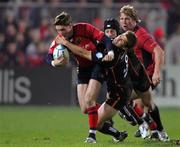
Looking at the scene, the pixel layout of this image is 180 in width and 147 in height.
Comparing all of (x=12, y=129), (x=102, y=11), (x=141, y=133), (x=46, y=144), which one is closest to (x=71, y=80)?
(x=102, y=11)

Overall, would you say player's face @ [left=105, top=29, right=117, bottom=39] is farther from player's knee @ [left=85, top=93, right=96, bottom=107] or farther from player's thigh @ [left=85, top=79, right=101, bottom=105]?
player's knee @ [left=85, top=93, right=96, bottom=107]

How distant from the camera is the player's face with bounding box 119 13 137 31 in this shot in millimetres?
14062

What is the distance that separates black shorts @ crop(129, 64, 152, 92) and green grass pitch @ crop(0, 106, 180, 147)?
0.93 meters

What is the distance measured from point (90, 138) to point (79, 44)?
1.62 meters

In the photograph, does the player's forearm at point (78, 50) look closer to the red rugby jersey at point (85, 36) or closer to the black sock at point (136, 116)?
the red rugby jersey at point (85, 36)

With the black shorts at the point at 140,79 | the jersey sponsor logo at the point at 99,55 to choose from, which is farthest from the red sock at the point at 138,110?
the jersey sponsor logo at the point at 99,55

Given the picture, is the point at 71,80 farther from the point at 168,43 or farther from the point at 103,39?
the point at 103,39

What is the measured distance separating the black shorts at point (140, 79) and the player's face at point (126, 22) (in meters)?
0.88

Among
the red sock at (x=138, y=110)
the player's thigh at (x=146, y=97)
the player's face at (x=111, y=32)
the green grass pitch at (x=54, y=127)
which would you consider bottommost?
the green grass pitch at (x=54, y=127)

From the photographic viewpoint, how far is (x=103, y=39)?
514 inches

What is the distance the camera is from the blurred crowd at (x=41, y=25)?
83.8 ft

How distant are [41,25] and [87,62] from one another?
12507 millimetres

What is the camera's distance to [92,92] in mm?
12922

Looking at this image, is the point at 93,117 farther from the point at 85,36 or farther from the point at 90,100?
the point at 85,36
